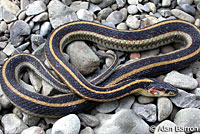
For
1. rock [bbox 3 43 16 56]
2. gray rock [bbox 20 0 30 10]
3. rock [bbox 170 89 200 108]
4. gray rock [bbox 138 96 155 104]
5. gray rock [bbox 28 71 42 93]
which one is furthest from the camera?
gray rock [bbox 20 0 30 10]

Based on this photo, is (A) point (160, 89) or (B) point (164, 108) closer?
(B) point (164, 108)

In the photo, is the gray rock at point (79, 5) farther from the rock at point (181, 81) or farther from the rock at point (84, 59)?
the rock at point (181, 81)

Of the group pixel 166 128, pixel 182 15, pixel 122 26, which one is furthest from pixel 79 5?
pixel 166 128

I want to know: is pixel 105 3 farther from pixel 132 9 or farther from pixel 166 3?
pixel 166 3

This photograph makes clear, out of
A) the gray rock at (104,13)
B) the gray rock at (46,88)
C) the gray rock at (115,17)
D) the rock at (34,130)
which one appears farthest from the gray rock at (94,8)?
the rock at (34,130)

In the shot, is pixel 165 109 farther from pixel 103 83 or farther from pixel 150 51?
pixel 150 51

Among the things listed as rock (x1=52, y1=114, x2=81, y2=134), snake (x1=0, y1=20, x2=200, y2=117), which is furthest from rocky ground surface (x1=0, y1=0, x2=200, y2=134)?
snake (x1=0, y1=20, x2=200, y2=117)

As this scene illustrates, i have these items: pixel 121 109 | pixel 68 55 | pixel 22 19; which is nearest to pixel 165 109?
pixel 121 109

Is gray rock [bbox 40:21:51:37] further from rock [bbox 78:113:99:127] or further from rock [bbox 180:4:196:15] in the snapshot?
rock [bbox 180:4:196:15]
